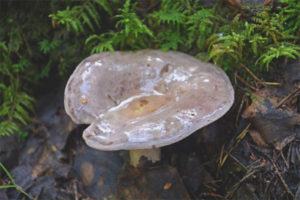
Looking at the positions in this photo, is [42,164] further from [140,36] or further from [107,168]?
[140,36]

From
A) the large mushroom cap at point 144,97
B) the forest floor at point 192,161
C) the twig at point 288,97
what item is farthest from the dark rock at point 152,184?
the twig at point 288,97

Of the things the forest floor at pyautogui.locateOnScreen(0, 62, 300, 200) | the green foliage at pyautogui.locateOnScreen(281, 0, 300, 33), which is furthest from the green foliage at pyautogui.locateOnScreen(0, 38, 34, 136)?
the green foliage at pyautogui.locateOnScreen(281, 0, 300, 33)

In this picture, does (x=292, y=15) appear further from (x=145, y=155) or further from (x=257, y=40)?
(x=145, y=155)

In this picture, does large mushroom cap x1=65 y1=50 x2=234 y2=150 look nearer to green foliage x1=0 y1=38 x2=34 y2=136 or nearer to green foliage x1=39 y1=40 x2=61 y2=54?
green foliage x1=39 y1=40 x2=61 y2=54

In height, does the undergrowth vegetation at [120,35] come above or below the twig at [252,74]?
above

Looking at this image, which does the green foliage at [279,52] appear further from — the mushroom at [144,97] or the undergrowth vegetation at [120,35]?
the mushroom at [144,97]

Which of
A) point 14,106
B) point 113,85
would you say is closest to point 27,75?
point 14,106
